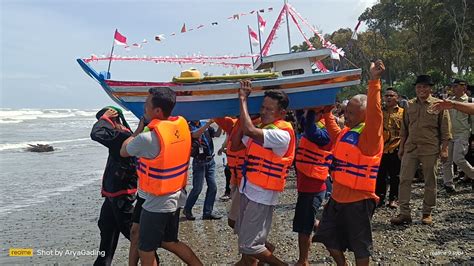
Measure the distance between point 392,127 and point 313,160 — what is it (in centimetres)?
297

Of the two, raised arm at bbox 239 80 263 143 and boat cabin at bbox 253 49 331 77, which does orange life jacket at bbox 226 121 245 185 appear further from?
boat cabin at bbox 253 49 331 77

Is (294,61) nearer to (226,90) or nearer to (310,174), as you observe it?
(226,90)

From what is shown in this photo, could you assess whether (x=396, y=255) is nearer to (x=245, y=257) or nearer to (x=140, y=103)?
(x=245, y=257)

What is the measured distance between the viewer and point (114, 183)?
4.30 m

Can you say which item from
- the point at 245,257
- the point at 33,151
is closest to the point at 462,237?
the point at 245,257

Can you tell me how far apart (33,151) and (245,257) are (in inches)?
707

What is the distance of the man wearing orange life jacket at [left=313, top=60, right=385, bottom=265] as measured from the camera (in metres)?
3.58

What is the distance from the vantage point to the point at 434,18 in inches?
1201

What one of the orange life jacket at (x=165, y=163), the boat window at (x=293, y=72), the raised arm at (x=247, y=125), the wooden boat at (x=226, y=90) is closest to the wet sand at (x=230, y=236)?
the orange life jacket at (x=165, y=163)

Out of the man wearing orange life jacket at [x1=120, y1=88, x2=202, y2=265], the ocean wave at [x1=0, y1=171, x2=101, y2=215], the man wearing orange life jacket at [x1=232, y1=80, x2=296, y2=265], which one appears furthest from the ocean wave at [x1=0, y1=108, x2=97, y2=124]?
the man wearing orange life jacket at [x1=232, y1=80, x2=296, y2=265]

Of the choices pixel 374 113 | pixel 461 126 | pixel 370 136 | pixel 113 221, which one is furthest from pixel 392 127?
pixel 113 221

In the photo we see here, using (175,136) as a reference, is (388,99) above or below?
above

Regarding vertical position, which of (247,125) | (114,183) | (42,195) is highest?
(247,125)

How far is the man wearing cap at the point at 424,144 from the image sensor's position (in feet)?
18.7
